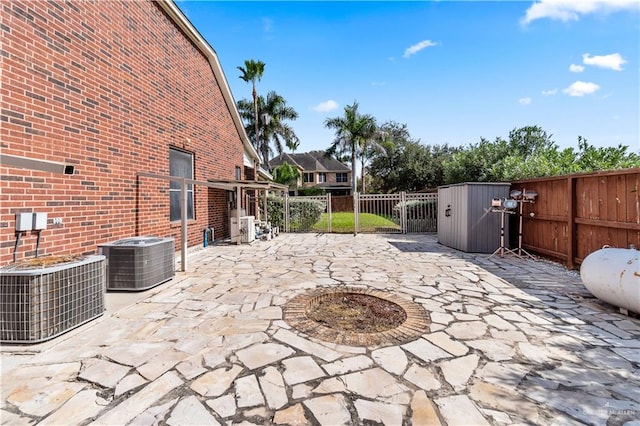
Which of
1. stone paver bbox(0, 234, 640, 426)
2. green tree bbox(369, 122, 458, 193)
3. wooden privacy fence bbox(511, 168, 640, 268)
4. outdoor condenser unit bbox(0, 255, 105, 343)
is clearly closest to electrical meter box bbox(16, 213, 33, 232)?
outdoor condenser unit bbox(0, 255, 105, 343)

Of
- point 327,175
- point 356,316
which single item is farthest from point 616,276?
point 327,175

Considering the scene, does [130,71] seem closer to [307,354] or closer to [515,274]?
[307,354]

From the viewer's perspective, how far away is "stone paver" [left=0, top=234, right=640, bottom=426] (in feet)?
6.29

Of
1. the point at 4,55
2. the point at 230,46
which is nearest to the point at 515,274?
the point at 4,55

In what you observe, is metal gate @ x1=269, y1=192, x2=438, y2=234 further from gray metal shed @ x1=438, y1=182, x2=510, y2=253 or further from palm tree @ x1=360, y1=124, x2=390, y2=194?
palm tree @ x1=360, y1=124, x2=390, y2=194

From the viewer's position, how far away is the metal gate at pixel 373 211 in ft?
41.9

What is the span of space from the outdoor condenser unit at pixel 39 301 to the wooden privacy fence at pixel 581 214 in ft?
26.4

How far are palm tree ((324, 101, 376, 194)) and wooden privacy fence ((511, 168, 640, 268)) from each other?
1984cm

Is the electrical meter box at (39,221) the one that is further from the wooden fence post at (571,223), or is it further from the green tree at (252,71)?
the green tree at (252,71)

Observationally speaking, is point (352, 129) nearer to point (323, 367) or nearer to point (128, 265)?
point (128, 265)

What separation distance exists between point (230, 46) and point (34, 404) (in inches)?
456

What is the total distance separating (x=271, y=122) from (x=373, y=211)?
18791mm

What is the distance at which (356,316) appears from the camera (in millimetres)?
3598

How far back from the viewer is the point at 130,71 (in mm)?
5773
